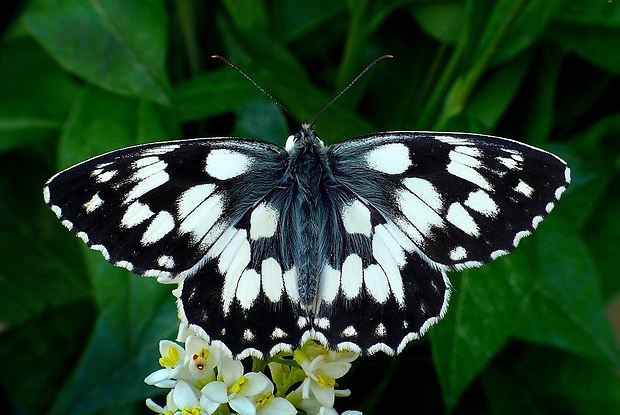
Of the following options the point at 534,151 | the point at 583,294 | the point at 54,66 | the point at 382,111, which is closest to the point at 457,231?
the point at 534,151

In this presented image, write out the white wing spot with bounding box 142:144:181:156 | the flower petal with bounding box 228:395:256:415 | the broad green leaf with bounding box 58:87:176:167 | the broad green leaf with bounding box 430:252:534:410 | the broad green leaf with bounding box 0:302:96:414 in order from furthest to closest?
the broad green leaf with bounding box 0:302:96:414, the broad green leaf with bounding box 58:87:176:167, the broad green leaf with bounding box 430:252:534:410, the white wing spot with bounding box 142:144:181:156, the flower petal with bounding box 228:395:256:415

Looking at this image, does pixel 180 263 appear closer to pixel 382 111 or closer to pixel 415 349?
pixel 415 349

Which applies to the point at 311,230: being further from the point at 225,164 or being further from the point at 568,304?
the point at 568,304

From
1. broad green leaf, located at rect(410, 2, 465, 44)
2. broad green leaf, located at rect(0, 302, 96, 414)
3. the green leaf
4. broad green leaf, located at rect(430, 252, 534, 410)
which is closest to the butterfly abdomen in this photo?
broad green leaf, located at rect(430, 252, 534, 410)

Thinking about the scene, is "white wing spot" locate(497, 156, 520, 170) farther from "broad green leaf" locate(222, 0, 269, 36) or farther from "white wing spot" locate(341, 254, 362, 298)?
"broad green leaf" locate(222, 0, 269, 36)

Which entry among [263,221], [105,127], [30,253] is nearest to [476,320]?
[263,221]

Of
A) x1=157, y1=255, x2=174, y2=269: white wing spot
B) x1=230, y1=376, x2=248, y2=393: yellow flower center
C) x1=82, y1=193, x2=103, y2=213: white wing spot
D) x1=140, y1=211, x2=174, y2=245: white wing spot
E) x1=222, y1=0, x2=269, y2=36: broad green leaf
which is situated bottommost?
x1=230, y1=376, x2=248, y2=393: yellow flower center
